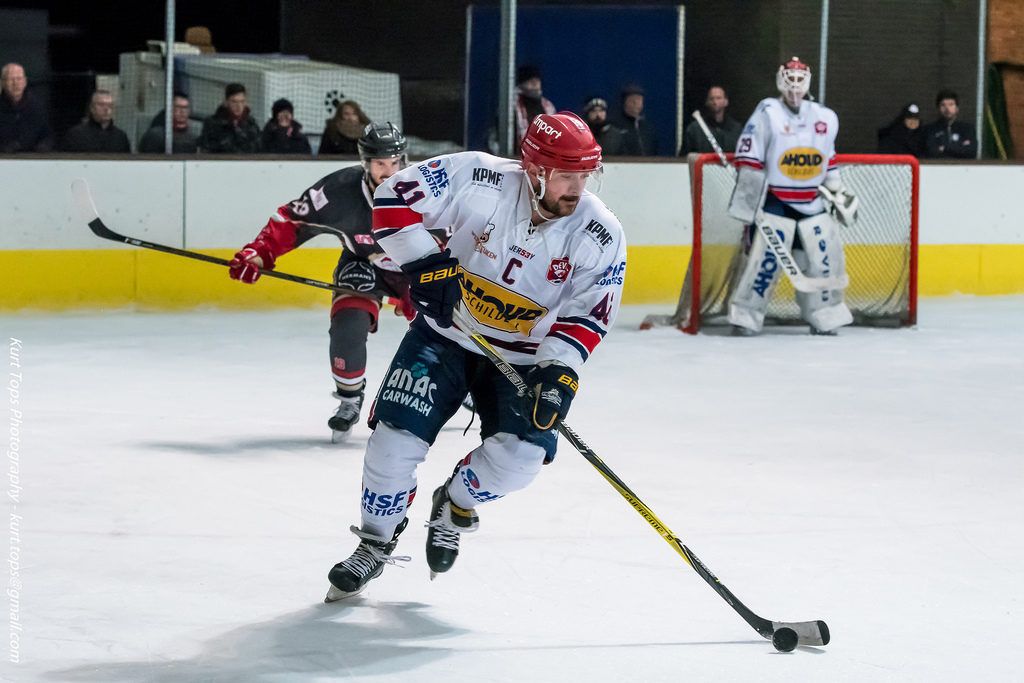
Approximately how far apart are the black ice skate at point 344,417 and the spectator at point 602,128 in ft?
11.8

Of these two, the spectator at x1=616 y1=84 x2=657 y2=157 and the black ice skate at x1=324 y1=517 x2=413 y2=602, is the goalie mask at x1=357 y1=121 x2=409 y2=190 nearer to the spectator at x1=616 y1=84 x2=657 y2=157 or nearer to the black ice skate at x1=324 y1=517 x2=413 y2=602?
the black ice skate at x1=324 y1=517 x2=413 y2=602

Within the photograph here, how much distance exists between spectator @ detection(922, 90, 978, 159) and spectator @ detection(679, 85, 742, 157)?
3.82 feet

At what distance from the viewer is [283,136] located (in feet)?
25.5

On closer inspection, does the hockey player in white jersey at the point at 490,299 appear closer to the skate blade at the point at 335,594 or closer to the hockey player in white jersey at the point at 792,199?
the skate blade at the point at 335,594

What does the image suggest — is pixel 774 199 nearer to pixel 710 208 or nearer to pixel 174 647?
pixel 710 208

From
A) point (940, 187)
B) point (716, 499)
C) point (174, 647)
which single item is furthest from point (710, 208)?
point (174, 647)

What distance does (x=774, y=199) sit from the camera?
24.2ft

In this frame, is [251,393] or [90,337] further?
[90,337]

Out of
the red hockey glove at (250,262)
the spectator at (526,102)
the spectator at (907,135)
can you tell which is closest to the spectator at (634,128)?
the spectator at (526,102)

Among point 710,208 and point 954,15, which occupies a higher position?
point 954,15

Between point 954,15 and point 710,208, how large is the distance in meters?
3.99

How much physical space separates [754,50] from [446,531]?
7888 millimetres

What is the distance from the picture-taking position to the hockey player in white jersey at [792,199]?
7266mm

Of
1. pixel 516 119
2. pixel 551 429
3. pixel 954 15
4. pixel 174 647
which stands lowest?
pixel 174 647
